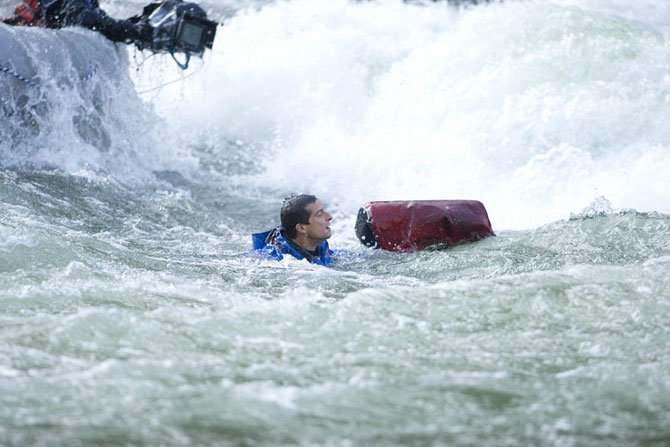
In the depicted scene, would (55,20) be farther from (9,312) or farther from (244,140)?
(9,312)

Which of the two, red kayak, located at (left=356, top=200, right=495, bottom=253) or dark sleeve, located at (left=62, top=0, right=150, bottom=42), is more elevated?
dark sleeve, located at (left=62, top=0, right=150, bottom=42)

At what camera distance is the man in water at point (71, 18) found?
25.2 feet

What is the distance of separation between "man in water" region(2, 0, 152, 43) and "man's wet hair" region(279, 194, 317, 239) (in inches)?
125

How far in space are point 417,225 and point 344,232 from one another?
4.15 ft

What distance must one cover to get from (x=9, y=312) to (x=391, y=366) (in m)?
1.50

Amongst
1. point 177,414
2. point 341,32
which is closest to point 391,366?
point 177,414

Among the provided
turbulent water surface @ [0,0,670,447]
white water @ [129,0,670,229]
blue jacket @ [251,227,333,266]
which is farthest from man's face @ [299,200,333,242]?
white water @ [129,0,670,229]

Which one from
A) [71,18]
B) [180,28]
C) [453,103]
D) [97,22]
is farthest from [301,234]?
[453,103]

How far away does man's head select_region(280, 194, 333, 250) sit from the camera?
16.7 ft

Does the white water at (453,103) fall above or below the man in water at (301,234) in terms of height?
above

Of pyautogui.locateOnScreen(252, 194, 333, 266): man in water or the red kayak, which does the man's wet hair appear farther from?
the red kayak

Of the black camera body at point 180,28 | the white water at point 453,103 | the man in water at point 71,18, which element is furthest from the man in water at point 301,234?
the man in water at point 71,18

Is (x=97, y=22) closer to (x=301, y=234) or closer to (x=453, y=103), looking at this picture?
(x=453, y=103)

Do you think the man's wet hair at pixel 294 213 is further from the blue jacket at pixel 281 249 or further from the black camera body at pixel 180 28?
the black camera body at pixel 180 28
